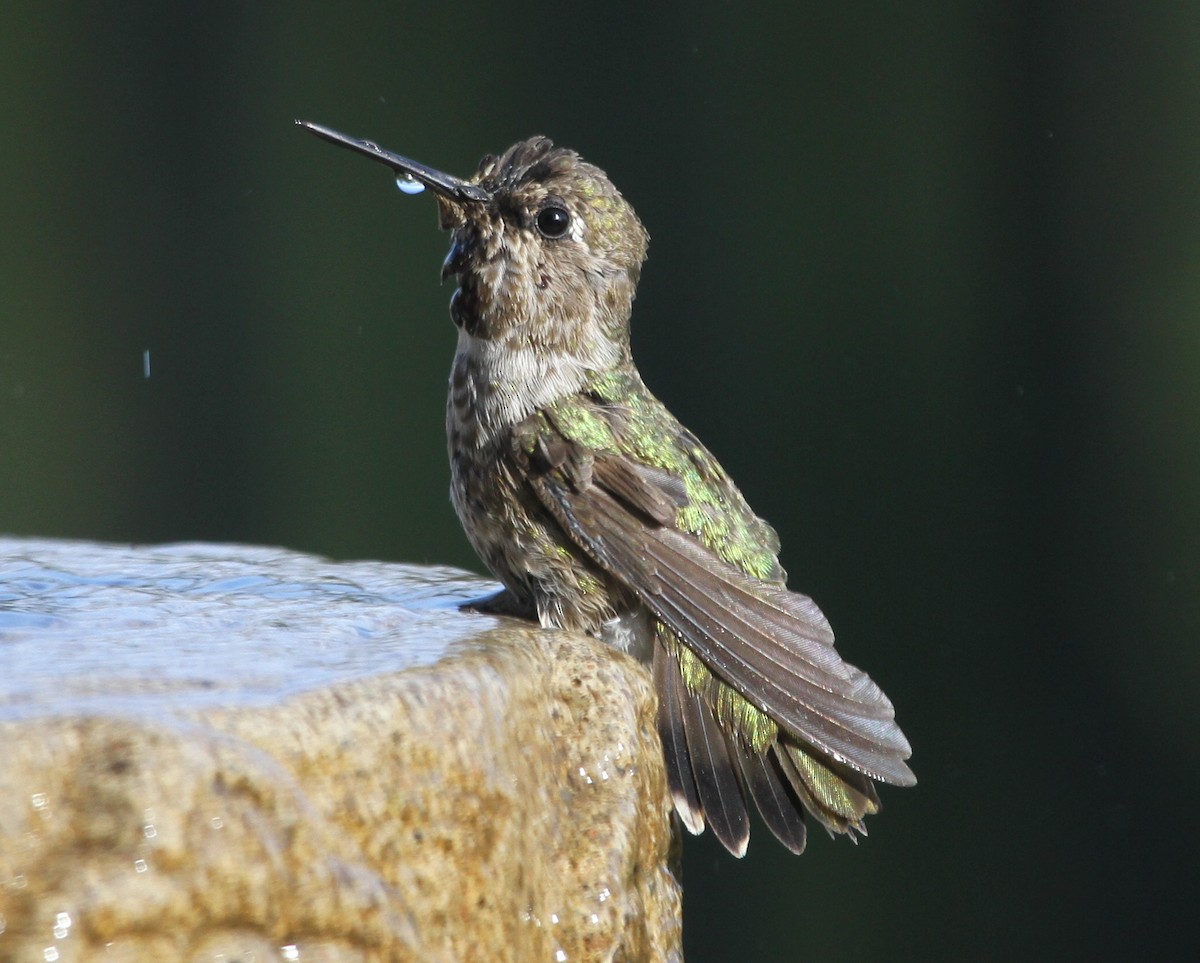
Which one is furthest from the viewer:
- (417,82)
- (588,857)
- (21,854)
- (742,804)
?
(417,82)

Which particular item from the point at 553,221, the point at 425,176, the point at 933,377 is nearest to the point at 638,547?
the point at 553,221

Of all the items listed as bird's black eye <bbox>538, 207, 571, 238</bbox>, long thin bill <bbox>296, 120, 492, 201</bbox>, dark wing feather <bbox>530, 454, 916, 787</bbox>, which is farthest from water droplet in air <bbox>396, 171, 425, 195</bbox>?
dark wing feather <bbox>530, 454, 916, 787</bbox>

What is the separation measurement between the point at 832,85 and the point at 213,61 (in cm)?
370

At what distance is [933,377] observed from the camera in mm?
7234

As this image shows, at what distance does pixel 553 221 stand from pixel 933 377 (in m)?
3.90

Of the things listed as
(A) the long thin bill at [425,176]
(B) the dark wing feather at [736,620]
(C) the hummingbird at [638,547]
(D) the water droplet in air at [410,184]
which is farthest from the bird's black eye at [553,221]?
(B) the dark wing feather at [736,620]

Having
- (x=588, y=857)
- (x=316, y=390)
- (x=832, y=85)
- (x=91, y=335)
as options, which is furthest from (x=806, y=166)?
(x=588, y=857)

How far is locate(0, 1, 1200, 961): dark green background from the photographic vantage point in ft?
23.0

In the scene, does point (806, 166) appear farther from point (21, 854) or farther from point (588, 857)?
point (21, 854)

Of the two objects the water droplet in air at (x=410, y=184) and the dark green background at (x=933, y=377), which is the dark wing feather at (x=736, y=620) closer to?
the water droplet in air at (x=410, y=184)

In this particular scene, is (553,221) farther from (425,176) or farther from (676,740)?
(676,740)

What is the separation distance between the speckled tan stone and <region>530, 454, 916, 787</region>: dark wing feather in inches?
10.5

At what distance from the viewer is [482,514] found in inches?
135

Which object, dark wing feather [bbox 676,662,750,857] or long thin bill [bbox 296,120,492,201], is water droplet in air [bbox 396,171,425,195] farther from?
dark wing feather [bbox 676,662,750,857]
